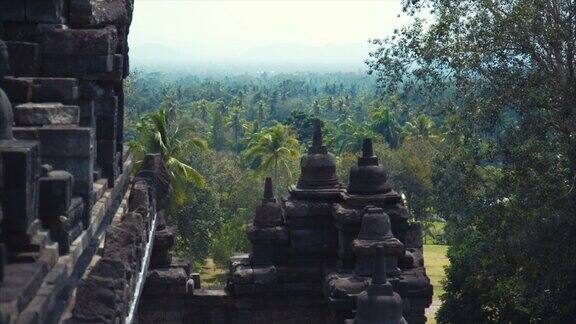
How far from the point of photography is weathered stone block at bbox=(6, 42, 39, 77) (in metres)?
6.43

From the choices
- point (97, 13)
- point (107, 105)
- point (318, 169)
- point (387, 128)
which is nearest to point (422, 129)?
point (387, 128)

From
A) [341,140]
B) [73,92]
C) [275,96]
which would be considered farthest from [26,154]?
[275,96]

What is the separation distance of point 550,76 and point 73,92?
1317 centimetres

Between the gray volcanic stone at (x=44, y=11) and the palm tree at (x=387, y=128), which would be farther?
the palm tree at (x=387, y=128)

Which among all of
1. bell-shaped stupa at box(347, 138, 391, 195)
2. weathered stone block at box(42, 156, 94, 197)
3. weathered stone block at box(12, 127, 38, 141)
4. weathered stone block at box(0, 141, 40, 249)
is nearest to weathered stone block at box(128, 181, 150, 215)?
weathered stone block at box(42, 156, 94, 197)

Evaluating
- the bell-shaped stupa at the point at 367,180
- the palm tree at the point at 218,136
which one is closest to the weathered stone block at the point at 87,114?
the bell-shaped stupa at the point at 367,180

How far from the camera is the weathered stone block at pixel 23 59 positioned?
21.1 feet

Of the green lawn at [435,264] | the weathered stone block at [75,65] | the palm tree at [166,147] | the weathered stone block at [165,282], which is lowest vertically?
the green lawn at [435,264]

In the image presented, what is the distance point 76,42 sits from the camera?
6656mm

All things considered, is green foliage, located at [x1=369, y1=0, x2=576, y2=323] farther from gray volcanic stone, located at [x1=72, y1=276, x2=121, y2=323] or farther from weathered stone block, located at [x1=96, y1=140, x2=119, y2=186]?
gray volcanic stone, located at [x1=72, y1=276, x2=121, y2=323]

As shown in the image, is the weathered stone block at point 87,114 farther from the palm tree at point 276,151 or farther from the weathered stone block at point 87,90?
the palm tree at point 276,151

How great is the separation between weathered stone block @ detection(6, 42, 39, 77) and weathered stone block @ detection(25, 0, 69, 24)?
0.22 metres

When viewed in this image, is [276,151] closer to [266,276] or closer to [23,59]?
[266,276]

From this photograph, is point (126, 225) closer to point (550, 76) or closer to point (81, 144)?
point (81, 144)
